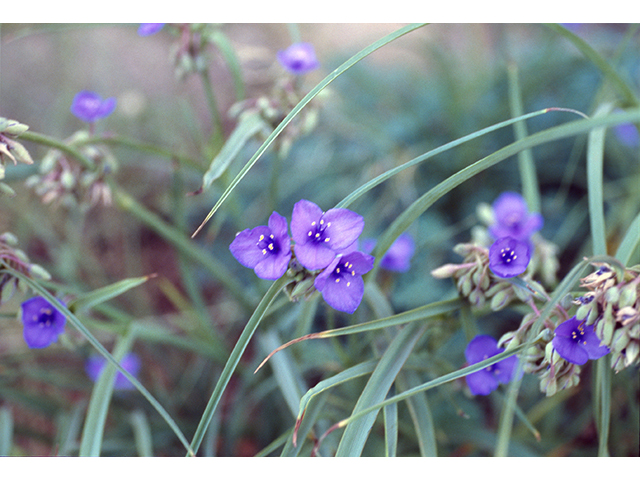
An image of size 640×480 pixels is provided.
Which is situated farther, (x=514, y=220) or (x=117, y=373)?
(x=117, y=373)

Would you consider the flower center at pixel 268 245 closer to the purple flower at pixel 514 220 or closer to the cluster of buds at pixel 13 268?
the cluster of buds at pixel 13 268

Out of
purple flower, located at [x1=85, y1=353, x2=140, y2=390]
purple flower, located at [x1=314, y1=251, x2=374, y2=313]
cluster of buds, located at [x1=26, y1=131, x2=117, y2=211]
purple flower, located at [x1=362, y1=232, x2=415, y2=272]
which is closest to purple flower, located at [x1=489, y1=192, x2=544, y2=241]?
purple flower, located at [x1=362, y1=232, x2=415, y2=272]

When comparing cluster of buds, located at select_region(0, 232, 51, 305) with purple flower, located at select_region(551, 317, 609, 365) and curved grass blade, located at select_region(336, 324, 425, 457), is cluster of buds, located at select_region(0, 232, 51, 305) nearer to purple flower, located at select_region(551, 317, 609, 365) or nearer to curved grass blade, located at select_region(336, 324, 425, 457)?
curved grass blade, located at select_region(336, 324, 425, 457)

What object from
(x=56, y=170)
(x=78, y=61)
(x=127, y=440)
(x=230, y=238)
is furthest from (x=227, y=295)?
(x=78, y=61)

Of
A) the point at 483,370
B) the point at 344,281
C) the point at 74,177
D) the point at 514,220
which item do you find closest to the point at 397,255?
the point at 514,220

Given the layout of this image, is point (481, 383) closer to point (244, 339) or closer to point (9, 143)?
point (244, 339)
